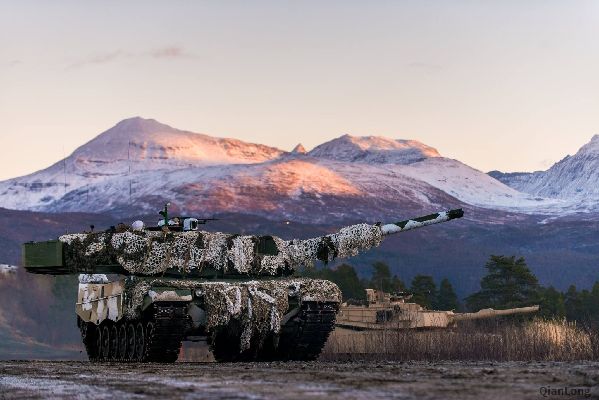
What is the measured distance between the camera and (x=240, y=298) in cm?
3431

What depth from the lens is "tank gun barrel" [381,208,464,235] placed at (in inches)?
1492

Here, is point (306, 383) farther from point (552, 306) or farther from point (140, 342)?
point (552, 306)

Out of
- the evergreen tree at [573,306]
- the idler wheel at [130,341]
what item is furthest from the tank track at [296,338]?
the evergreen tree at [573,306]

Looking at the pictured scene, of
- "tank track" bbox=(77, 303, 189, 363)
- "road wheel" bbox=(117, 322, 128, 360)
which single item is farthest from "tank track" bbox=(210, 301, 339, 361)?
"road wheel" bbox=(117, 322, 128, 360)

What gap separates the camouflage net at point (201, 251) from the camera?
36.6 metres

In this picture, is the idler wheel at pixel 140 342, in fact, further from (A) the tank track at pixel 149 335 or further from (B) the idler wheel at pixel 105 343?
(B) the idler wheel at pixel 105 343

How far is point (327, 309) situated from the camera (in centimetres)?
3553

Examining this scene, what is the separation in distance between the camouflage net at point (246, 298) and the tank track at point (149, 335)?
523 mm

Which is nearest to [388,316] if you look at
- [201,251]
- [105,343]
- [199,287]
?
[105,343]

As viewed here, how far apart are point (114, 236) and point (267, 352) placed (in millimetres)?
4883

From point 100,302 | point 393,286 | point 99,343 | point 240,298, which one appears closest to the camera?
point 240,298

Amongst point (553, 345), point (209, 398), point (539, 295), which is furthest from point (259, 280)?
point (539, 295)

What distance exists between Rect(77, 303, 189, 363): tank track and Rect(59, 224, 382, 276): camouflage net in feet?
5.48

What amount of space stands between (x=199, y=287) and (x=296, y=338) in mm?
3346
